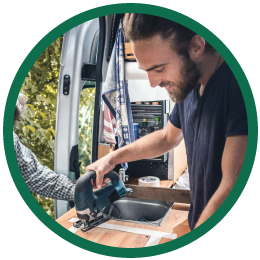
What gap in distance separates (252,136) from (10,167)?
0.77 metres

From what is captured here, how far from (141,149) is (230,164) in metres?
0.35

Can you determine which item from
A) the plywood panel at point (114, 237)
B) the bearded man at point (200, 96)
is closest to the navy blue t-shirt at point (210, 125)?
the bearded man at point (200, 96)

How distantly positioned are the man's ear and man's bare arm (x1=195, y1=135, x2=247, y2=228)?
26cm

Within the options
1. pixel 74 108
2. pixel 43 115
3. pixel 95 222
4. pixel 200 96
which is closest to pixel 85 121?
pixel 74 108

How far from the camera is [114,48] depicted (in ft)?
3.11

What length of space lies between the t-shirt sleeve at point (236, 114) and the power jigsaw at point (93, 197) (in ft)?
1.47

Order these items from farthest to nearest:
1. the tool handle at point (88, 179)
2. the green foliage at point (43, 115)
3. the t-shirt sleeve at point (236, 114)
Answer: the green foliage at point (43, 115), the tool handle at point (88, 179), the t-shirt sleeve at point (236, 114)

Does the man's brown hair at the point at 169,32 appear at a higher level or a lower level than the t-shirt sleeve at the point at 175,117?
higher

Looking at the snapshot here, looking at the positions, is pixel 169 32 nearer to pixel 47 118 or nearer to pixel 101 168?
pixel 101 168

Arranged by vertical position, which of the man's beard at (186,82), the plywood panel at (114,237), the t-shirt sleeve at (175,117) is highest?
the man's beard at (186,82)

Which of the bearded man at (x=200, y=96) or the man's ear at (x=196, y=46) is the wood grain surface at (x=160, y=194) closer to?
the bearded man at (x=200, y=96)

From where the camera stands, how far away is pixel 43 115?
1.13 metres

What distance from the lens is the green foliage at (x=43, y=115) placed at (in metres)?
1.06
